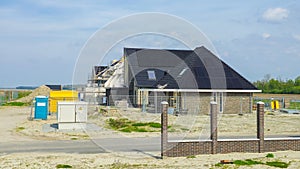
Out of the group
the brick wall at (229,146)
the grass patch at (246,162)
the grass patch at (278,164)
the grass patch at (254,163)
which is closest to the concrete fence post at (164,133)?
the brick wall at (229,146)

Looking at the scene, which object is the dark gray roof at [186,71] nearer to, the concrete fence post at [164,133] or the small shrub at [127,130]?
the small shrub at [127,130]

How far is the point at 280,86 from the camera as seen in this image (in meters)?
69.4

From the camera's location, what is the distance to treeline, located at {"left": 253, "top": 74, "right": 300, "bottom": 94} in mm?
64500

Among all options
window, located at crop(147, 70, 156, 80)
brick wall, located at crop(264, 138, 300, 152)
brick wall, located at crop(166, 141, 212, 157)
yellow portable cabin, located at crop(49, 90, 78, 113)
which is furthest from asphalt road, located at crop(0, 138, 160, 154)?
window, located at crop(147, 70, 156, 80)

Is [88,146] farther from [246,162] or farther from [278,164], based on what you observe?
[278,164]

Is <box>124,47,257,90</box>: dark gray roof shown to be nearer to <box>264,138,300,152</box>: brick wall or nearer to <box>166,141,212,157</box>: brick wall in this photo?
<box>264,138,300,152</box>: brick wall

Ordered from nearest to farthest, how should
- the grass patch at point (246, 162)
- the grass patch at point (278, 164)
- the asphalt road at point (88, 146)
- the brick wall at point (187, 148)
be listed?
the grass patch at point (278, 164) → the grass patch at point (246, 162) → the brick wall at point (187, 148) → the asphalt road at point (88, 146)

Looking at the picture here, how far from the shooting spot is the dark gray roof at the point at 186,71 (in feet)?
107

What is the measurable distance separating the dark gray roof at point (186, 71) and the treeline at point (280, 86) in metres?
28.2

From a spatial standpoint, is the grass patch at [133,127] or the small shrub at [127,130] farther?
the grass patch at [133,127]

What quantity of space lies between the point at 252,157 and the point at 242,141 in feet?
3.38

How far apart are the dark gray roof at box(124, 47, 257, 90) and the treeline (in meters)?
28.2

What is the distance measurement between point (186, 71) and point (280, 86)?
1571 inches

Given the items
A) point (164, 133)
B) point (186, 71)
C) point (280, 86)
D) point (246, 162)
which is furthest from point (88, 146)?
point (280, 86)
